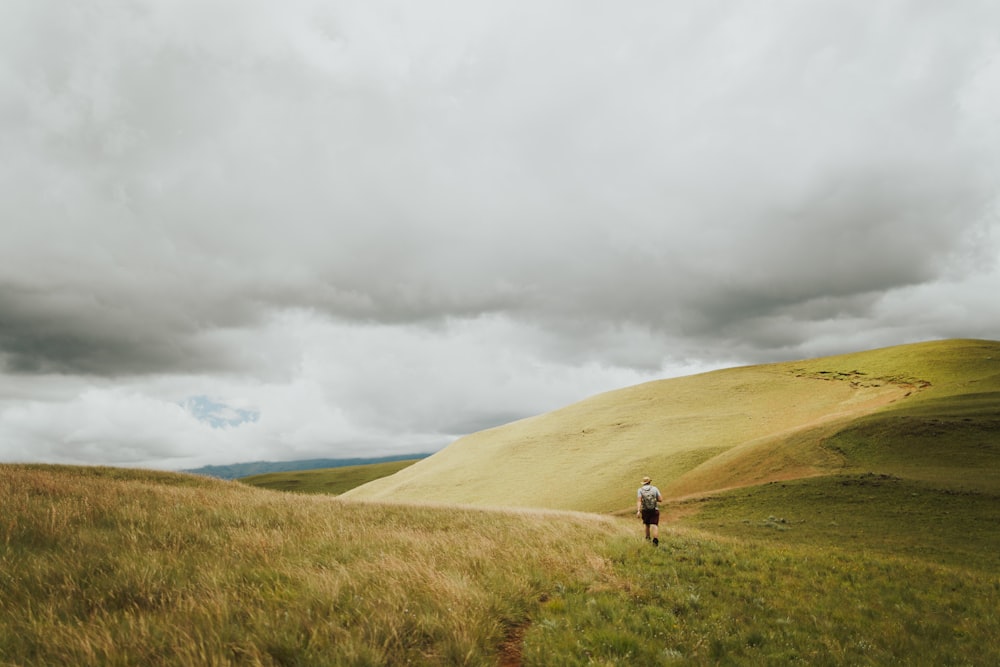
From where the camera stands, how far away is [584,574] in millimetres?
11211

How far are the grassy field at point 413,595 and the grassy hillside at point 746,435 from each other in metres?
29.9

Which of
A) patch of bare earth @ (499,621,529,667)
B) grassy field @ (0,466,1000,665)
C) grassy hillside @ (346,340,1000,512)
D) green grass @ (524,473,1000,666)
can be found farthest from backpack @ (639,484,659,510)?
grassy hillside @ (346,340,1000,512)

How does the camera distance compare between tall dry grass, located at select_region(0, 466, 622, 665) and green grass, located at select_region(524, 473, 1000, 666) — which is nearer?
tall dry grass, located at select_region(0, 466, 622, 665)

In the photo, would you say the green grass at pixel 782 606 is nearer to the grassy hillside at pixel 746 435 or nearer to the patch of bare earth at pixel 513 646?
the patch of bare earth at pixel 513 646

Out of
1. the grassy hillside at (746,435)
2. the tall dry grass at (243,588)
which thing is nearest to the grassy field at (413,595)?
the tall dry grass at (243,588)

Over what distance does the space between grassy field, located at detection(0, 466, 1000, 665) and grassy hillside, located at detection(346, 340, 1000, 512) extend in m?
29.9

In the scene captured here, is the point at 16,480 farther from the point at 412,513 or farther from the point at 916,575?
the point at 916,575

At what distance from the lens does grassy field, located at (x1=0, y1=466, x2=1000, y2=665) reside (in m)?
6.00

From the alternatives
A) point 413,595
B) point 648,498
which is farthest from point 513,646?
point 648,498

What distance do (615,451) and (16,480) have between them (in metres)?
73.9

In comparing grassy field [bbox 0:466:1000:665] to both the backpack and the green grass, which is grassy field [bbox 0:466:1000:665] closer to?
the green grass

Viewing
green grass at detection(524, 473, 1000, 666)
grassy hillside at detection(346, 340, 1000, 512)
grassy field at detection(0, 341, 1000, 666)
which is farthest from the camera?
grassy hillside at detection(346, 340, 1000, 512)

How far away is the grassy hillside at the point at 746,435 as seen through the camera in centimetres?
4481

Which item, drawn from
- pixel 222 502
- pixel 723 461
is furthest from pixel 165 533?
pixel 723 461
